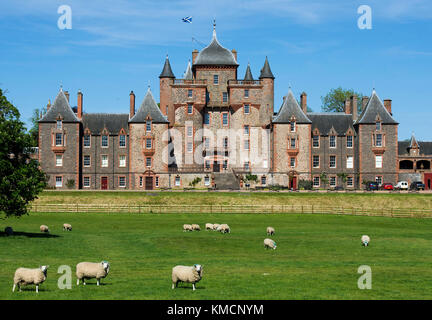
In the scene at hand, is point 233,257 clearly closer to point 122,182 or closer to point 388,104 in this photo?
point 122,182

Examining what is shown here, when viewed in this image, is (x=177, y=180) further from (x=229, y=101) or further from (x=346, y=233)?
(x=346, y=233)

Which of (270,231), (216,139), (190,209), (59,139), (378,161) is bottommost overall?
(270,231)

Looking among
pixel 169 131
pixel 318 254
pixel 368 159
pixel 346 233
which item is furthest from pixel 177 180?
pixel 318 254

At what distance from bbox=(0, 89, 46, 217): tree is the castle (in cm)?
4752

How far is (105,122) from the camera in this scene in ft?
297

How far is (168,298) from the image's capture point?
Result: 60.1ft

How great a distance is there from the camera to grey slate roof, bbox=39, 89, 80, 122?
86.8m

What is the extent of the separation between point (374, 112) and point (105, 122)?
41719mm

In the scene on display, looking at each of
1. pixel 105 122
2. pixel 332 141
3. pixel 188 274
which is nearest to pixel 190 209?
pixel 105 122

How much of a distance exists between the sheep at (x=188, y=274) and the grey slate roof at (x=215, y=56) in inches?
2953

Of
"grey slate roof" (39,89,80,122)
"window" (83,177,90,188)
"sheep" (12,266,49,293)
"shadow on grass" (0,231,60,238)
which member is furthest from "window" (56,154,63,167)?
"sheep" (12,266,49,293)

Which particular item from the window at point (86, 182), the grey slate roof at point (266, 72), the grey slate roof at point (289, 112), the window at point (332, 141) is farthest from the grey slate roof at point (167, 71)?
the window at point (332, 141)

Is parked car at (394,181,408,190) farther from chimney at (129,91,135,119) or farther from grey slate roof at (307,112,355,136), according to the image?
chimney at (129,91,135,119)
